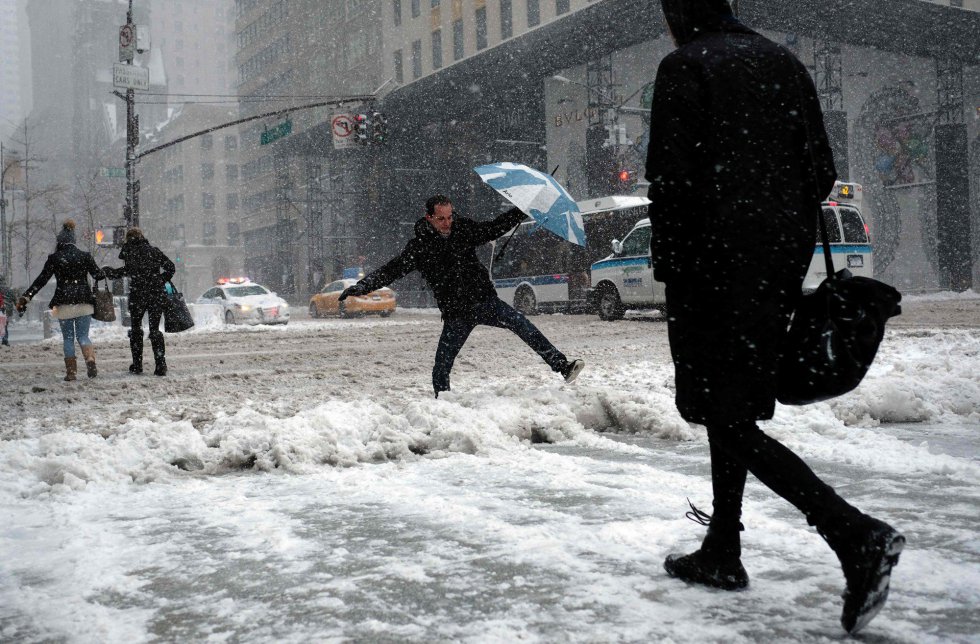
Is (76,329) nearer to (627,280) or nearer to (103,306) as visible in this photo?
(103,306)

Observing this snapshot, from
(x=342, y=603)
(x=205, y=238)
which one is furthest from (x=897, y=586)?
(x=205, y=238)

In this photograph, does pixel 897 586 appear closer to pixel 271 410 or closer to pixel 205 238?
pixel 271 410

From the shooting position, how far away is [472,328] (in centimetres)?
712

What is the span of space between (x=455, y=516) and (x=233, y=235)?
3197 inches

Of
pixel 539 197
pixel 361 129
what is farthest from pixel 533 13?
pixel 539 197

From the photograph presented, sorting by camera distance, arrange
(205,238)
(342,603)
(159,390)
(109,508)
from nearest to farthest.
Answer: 1. (342,603)
2. (109,508)
3. (159,390)
4. (205,238)

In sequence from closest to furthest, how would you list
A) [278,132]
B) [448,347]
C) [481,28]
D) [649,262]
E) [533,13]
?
[448,347] → [649,262] → [278,132] → [533,13] → [481,28]

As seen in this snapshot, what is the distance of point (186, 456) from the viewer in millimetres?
5262

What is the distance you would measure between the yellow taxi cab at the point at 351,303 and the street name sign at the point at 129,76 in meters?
9.07

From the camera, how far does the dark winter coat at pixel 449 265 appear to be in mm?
7016

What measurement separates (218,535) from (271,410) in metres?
3.05

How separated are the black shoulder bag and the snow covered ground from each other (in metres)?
0.67

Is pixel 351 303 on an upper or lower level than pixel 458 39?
lower

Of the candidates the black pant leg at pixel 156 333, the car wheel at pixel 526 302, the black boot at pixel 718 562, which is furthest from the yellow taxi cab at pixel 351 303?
the black boot at pixel 718 562
